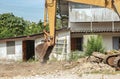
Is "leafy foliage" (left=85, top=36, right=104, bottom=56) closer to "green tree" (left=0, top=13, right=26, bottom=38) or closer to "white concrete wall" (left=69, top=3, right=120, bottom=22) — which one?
"white concrete wall" (left=69, top=3, right=120, bottom=22)

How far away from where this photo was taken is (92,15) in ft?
124

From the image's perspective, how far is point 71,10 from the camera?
38.0 meters

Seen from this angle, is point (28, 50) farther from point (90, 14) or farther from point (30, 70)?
point (30, 70)

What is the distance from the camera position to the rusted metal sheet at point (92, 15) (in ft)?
123

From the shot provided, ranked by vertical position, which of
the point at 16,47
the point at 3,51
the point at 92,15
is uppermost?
the point at 92,15

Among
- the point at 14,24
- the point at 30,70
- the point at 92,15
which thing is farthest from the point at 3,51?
the point at 14,24

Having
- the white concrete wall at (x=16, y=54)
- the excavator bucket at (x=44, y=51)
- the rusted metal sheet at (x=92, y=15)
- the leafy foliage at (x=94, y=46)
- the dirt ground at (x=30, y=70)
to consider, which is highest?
the rusted metal sheet at (x=92, y=15)

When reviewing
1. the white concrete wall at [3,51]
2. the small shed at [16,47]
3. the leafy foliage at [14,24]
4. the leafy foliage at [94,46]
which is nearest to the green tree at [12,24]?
the leafy foliage at [14,24]

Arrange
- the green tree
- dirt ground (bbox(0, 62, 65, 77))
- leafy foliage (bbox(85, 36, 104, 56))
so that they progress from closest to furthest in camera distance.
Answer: dirt ground (bbox(0, 62, 65, 77)), leafy foliage (bbox(85, 36, 104, 56)), the green tree

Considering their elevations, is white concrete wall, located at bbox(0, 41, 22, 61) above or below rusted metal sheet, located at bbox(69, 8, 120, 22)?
below

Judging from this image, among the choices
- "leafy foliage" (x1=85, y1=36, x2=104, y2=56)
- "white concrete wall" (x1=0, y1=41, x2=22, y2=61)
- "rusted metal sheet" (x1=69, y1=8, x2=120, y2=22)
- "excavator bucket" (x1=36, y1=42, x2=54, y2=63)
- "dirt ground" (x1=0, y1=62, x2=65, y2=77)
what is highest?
"rusted metal sheet" (x1=69, y1=8, x2=120, y2=22)

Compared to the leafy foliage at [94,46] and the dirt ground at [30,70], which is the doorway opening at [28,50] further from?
the dirt ground at [30,70]

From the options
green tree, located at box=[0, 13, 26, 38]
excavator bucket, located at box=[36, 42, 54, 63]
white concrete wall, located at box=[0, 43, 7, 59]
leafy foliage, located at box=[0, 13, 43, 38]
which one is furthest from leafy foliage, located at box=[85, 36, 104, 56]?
green tree, located at box=[0, 13, 26, 38]

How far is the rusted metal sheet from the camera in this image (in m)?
37.5
